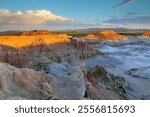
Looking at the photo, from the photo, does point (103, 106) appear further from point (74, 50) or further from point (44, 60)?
point (74, 50)

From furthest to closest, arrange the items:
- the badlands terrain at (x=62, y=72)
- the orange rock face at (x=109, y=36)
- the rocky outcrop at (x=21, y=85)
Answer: the orange rock face at (x=109, y=36) < the badlands terrain at (x=62, y=72) < the rocky outcrop at (x=21, y=85)

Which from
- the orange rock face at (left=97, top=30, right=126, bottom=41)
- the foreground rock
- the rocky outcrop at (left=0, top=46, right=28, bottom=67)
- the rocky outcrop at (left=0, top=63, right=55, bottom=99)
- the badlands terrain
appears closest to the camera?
the rocky outcrop at (left=0, top=63, right=55, bottom=99)

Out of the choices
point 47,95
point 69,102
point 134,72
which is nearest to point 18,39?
point 134,72

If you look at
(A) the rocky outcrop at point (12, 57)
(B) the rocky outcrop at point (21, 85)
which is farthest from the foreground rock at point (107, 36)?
(B) the rocky outcrop at point (21, 85)

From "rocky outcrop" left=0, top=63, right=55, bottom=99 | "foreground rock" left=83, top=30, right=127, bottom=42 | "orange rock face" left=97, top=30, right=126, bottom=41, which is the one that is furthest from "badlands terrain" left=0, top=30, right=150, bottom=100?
"orange rock face" left=97, top=30, right=126, bottom=41

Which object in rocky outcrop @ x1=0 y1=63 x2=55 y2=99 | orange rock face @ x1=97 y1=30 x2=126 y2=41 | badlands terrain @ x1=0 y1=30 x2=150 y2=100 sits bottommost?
orange rock face @ x1=97 y1=30 x2=126 y2=41

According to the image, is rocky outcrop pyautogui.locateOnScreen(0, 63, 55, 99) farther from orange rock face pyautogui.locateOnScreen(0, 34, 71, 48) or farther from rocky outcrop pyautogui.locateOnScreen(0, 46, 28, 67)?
orange rock face pyautogui.locateOnScreen(0, 34, 71, 48)

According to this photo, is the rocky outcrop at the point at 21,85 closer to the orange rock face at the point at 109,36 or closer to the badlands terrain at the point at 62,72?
the badlands terrain at the point at 62,72

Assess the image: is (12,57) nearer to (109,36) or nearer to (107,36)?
→ (107,36)
